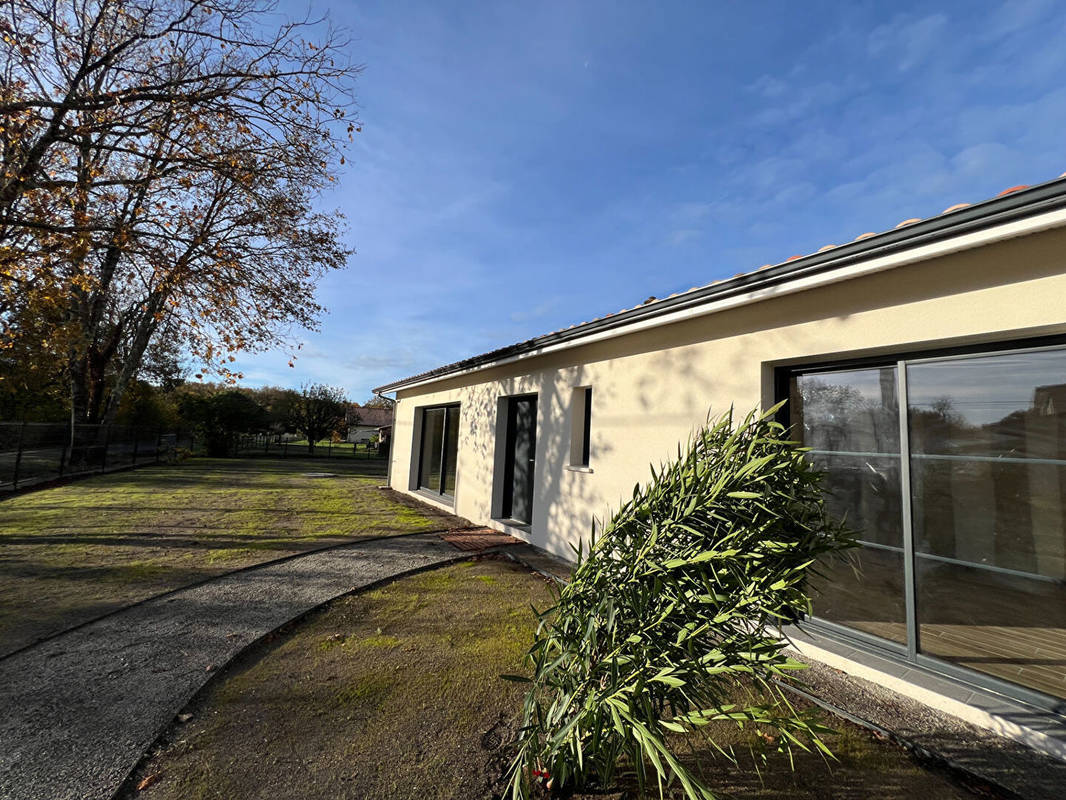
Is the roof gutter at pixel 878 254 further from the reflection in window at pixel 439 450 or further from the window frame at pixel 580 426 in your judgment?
the reflection in window at pixel 439 450

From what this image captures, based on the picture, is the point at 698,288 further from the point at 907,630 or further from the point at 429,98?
the point at 429,98

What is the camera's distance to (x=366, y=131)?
7629 mm

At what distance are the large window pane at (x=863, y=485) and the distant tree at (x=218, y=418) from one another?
27.3m

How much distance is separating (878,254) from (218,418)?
28207 millimetres

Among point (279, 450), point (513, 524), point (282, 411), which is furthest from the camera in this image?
point (282, 411)

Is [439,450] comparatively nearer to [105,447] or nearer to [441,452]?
[441,452]

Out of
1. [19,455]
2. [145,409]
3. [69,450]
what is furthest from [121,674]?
[145,409]

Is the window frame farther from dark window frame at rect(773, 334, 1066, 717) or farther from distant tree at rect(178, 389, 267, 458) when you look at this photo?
distant tree at rect(178, 389, 267, 458)

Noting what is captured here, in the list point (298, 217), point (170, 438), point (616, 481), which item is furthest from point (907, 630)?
point (170, 438)

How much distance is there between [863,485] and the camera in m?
3.58

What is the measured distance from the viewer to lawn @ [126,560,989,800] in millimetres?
2156

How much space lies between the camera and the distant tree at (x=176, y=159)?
647cm

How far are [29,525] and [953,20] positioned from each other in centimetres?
1492

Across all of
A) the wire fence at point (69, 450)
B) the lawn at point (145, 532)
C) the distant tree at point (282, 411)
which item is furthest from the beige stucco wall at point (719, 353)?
the distant tree at point (282, 411)
